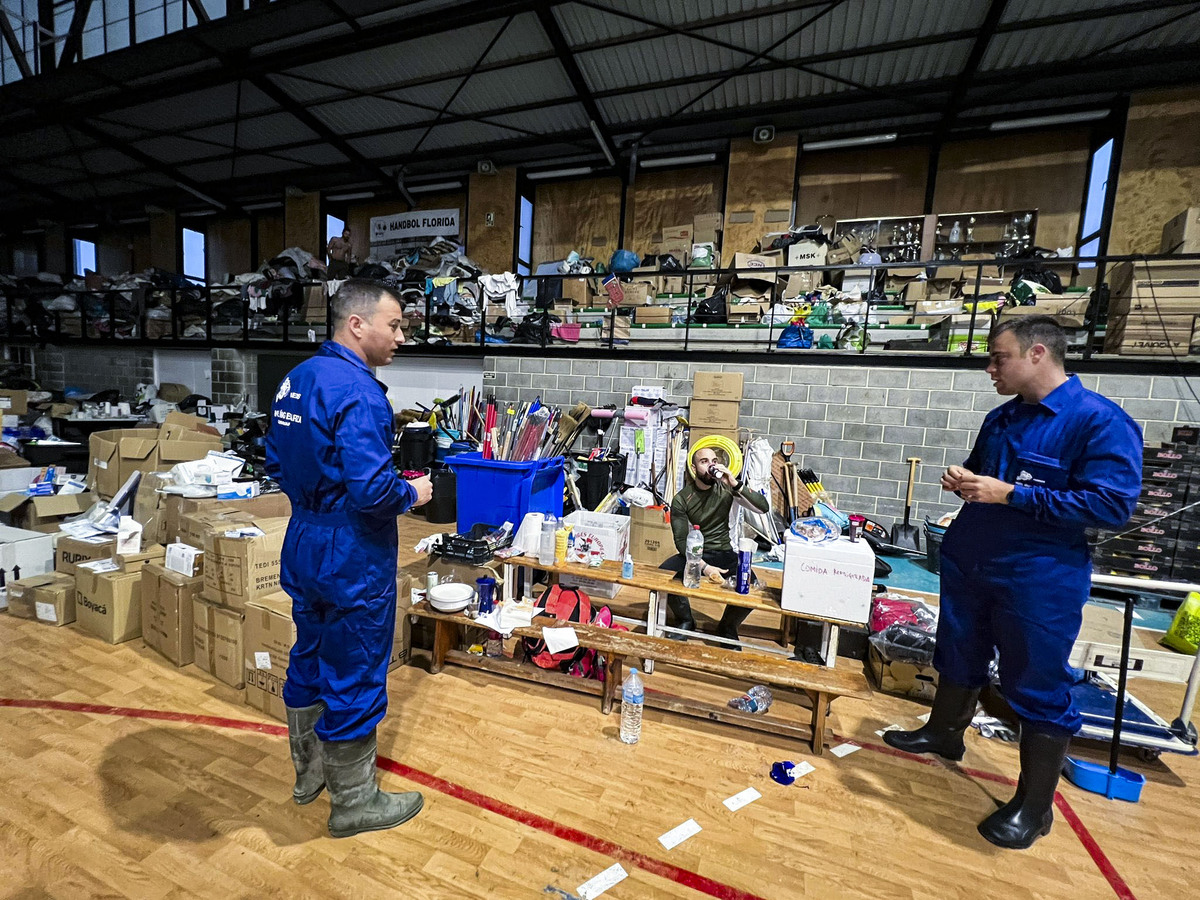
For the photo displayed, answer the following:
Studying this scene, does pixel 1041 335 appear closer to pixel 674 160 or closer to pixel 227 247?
pixel 674 160

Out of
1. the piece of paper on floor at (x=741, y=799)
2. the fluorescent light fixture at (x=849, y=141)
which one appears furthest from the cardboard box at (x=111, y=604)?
the fluorescent light fixture at (x=849, y=141)

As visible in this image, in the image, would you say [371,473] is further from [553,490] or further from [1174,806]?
[1174,806]

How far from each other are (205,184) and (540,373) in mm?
9942

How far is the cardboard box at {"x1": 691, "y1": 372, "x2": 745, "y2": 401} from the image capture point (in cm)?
556

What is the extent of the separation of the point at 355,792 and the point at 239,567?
136 cm

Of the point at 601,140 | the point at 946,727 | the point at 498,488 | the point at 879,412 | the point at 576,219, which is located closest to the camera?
the point at 946,727

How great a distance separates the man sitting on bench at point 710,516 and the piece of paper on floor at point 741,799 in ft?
3.23

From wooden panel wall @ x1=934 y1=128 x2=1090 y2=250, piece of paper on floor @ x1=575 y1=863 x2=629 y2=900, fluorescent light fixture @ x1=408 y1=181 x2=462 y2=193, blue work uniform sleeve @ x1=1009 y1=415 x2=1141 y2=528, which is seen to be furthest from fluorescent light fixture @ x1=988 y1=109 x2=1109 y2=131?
piece of paper on floor @ x1=575 y1=863 x2=629 y2=900

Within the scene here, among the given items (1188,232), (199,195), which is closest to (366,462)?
(1188,232)

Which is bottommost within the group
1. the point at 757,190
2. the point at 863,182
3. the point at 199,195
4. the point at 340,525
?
the point at 340,525

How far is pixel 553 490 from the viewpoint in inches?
164

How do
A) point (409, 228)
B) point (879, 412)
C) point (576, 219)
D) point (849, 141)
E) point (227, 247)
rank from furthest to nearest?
point (227, 247), point (409, 228), point (576, 219), point (849, 141), point (879, 412)

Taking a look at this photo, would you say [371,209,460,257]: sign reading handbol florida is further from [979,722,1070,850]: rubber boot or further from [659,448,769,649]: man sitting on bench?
[979,722,1070,850]: rubber boot

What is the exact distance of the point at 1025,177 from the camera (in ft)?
22.8
